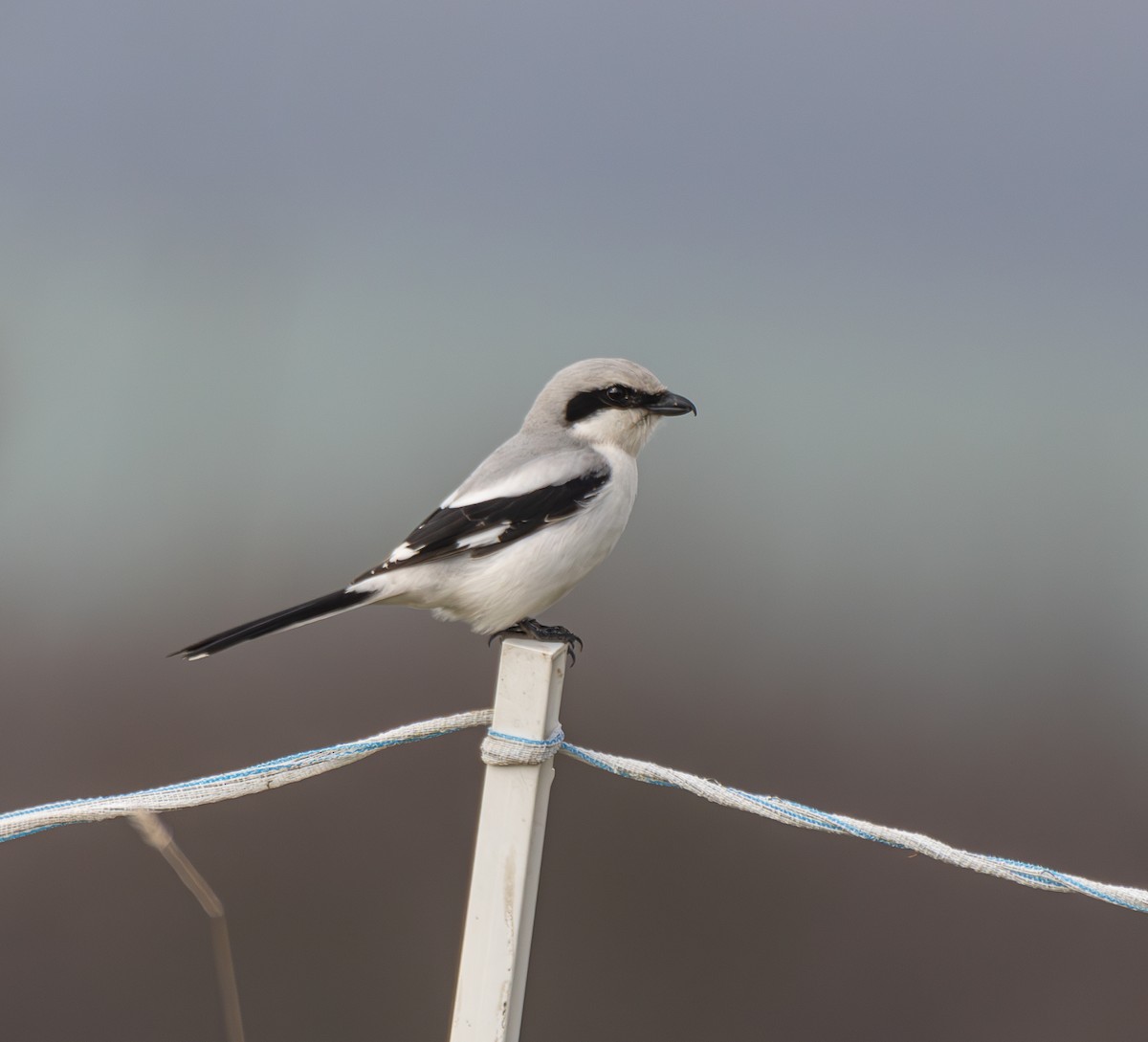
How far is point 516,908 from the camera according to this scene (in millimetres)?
1034

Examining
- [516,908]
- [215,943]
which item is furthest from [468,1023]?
[215,943]

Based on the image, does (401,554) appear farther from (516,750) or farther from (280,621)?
(516,750)

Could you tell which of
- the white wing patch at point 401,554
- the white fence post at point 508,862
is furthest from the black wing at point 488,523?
the white fence post at point 508,862

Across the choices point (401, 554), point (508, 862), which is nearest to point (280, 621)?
point (401, 554)

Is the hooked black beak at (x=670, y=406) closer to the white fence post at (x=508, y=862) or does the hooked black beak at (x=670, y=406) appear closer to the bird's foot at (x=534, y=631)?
the bird's foot at (x=534, y=631)

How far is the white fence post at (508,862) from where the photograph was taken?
3.41 ft

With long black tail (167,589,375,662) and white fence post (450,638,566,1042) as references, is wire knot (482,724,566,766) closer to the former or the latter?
white fence post (450,638,566,1042)

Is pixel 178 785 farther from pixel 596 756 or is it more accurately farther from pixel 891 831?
pixel 891 831

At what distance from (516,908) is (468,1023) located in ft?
0.43

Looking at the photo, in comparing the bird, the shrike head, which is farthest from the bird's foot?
the shrike head

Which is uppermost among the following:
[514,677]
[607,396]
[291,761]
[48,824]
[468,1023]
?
[607,396]

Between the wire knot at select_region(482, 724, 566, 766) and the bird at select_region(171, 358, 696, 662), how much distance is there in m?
0.30

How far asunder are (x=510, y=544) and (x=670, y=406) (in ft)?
1.19

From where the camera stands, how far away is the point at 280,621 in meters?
1.30
